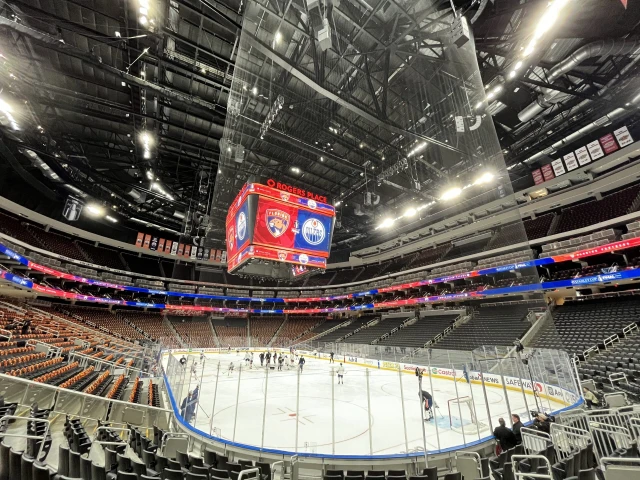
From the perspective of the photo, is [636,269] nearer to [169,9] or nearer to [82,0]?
[169,9]

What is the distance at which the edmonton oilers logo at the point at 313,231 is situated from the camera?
32.8 feet

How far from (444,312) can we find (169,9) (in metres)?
26.0

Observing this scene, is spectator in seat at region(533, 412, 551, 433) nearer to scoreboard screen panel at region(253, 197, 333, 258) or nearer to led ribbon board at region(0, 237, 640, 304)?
led ribbon board at region(0, 237, 640, 304)

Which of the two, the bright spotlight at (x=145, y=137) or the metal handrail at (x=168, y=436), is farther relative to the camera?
the bright spotlight at (x=145, y=137)

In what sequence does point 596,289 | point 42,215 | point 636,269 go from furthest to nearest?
point 42,215 → point 596,289 → point 636,269

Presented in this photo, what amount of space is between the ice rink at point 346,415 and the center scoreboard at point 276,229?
139 inches

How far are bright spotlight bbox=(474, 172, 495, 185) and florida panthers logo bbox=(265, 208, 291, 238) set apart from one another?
5.69 m

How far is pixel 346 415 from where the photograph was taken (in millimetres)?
8203

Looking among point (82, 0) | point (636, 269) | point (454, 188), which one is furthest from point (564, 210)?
point (82, 0)

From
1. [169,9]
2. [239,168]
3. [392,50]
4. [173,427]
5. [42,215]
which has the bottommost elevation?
[173,427]

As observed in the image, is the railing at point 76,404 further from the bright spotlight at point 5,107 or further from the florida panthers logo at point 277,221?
the bright spotlight at point 5,107

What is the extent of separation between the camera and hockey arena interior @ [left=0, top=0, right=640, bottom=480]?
496cm

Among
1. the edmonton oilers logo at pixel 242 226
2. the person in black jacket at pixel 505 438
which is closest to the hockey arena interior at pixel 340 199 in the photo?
the person in black jacket at pixel 505 438

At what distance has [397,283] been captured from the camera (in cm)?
2806
